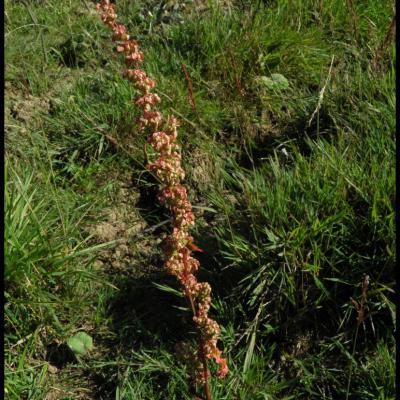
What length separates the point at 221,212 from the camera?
9.70ft

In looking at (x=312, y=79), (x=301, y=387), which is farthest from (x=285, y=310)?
(x=312, y=79)

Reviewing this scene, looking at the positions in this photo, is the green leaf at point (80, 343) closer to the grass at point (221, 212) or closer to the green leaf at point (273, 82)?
the grass at point (221, 212)

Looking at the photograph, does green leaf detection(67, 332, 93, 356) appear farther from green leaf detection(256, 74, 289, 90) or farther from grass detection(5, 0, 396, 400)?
green leaf detection(256, 74, 289, 90)

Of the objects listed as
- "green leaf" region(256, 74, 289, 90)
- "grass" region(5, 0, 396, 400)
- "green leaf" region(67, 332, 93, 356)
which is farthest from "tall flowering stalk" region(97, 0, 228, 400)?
"green leaf" region(256, 74, 289, 90)

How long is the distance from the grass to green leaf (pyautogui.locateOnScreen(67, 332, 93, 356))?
4 cm

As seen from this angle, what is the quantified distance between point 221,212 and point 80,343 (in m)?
0.83

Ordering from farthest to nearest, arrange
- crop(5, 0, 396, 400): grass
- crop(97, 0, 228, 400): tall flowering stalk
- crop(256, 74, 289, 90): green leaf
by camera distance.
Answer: crop(256, 74, 289, 90): green leaf
crop(5, 0, 396, 400): grass
crop(97, 0, 228, 400): tall flowering stalk

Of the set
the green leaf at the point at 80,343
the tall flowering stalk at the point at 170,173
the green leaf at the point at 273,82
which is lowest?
the green leaf at the point at 80,343

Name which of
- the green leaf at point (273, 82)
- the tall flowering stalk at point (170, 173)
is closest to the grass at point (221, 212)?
the green leaf at point (273, 82)

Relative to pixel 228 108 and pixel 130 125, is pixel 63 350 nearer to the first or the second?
pixel 130 125

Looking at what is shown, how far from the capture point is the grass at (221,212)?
2564 mm

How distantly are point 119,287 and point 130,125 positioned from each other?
2.93 ft

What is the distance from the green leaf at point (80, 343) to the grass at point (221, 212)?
4cm

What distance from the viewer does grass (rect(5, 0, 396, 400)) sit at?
256 cm
